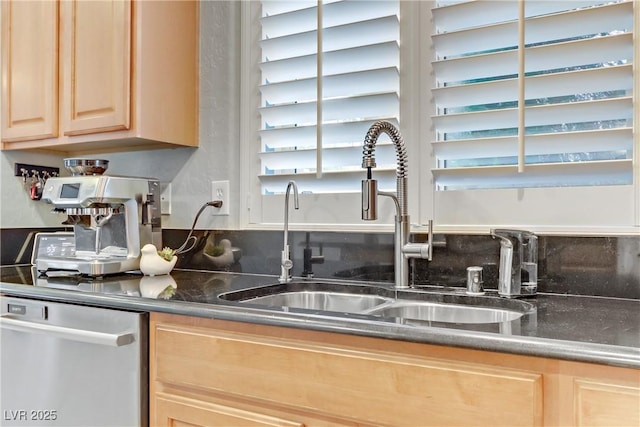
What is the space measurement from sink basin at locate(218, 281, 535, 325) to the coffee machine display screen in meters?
0.75

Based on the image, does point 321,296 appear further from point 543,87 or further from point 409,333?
point 543,87

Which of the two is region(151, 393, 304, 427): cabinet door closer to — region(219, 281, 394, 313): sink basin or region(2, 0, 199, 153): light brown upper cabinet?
region(219, 281, 394, 313): sink basin

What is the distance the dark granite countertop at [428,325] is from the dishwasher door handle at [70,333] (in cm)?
7


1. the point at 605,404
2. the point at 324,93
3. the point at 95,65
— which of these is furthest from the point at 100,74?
the point at 605,404

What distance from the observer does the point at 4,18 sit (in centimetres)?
207

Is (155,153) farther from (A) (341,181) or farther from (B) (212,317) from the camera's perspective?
(B) (212,317)

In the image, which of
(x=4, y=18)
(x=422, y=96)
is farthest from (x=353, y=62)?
(x=4, y=18)

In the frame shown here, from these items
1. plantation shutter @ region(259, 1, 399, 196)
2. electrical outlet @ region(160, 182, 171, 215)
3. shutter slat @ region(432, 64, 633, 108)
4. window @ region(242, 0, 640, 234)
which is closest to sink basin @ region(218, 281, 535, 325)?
window @ region(242, 0, 640, 234)

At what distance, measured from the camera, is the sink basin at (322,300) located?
59.0 inches

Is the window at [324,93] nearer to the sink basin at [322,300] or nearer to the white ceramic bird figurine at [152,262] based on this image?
the sink basin at [322,300]

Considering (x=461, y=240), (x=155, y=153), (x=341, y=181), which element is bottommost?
(x=461, y=240)

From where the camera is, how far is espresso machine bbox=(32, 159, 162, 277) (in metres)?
1.68

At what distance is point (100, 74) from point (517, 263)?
5.07 feet

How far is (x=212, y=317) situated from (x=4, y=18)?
1769mm
